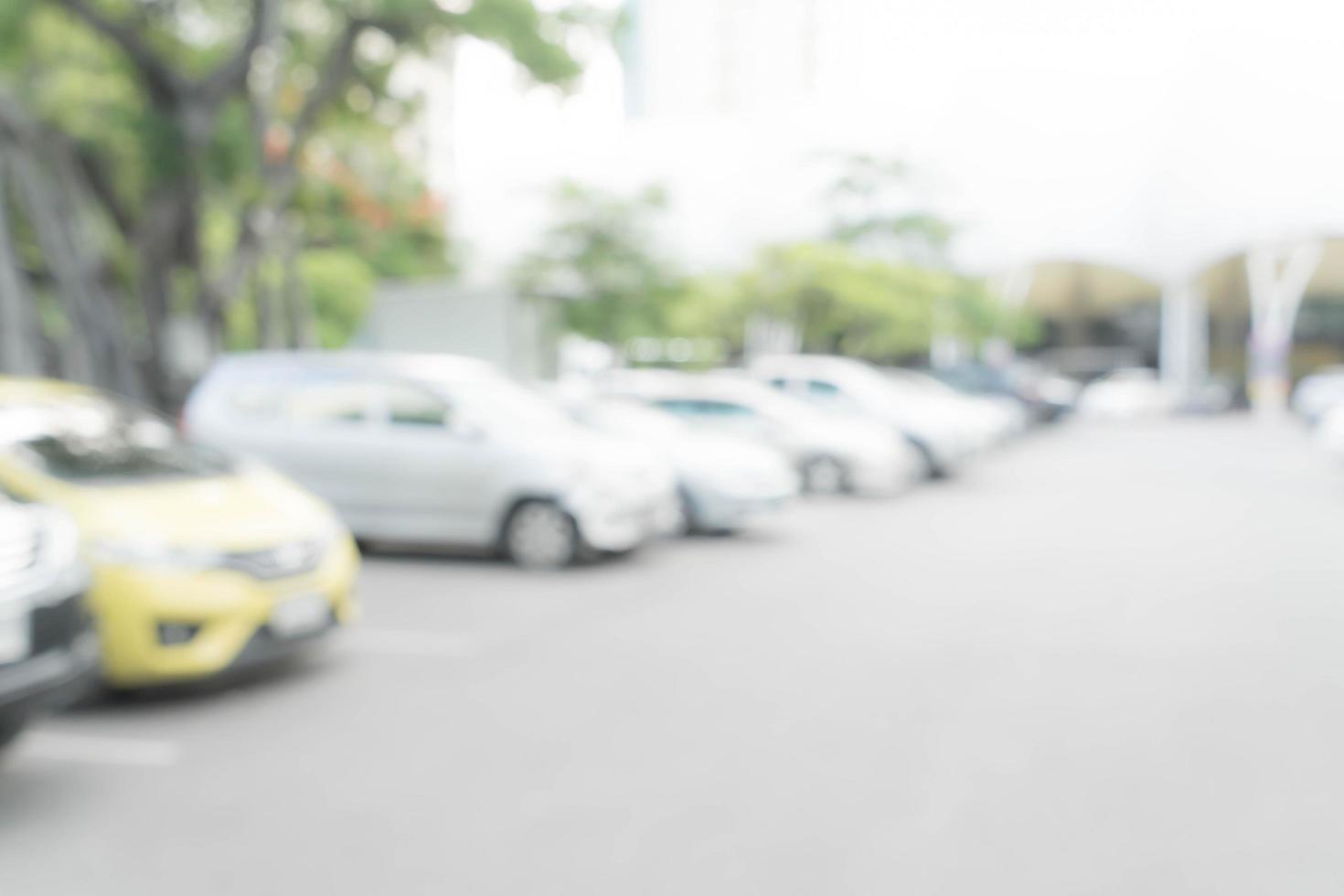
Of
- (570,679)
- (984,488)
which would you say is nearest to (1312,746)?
(570,679)

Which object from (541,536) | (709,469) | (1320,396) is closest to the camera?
(541,536)

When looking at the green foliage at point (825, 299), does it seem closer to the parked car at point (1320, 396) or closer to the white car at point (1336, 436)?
the parked car at point (1320, 396)

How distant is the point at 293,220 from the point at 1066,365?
54985 millimetres

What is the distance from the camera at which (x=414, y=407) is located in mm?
10477

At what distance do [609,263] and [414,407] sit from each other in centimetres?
1786

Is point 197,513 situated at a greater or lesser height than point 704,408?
greater

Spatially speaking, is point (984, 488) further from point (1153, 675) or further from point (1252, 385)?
point (1252, 385)

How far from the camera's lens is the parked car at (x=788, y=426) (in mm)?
15251

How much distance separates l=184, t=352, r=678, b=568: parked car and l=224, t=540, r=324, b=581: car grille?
3547mm

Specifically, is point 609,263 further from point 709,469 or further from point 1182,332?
point 1182,332

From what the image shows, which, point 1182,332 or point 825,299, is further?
point 1182,332

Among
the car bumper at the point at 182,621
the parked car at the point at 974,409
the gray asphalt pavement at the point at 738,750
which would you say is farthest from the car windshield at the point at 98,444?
the parked car at the point at 974,409

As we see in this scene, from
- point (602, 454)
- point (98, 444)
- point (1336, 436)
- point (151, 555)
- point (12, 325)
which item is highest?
point (12, 325)

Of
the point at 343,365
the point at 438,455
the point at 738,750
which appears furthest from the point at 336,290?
the point at 738,750
